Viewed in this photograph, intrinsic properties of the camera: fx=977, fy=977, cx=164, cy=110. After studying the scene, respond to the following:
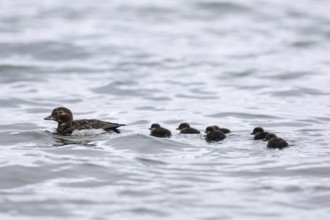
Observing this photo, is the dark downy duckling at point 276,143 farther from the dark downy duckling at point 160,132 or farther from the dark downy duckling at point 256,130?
the dark downy duckling at point 160,132

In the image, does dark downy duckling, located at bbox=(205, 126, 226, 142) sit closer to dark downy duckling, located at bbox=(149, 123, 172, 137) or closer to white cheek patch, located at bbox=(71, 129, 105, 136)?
dark downy duckling, located at bbox=(149, 123, 172, 137)

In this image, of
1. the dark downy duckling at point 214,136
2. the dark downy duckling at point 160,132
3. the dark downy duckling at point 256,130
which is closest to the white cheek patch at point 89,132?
the dark downy duckling at point 160,132

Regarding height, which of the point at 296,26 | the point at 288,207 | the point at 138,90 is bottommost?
the point at 288,207

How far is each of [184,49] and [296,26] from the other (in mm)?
6044

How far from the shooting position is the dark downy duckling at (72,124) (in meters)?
17.7

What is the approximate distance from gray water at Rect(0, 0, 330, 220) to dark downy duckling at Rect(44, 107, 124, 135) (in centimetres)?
20

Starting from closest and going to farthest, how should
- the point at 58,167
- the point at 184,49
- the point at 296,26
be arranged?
the point at 58,167 < the point at 184,49 < the point at 296,26

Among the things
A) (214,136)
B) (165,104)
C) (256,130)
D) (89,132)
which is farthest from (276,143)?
(165,104)

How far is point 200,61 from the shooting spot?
28672mm

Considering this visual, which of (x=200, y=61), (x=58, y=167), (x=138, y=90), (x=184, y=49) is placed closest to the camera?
(x=58, y=167)

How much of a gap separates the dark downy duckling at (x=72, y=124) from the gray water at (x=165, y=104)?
0.67ft

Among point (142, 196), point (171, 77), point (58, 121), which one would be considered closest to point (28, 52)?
point (171, 77)

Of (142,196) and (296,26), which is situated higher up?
(296,26)

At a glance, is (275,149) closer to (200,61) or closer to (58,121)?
(58,121)
